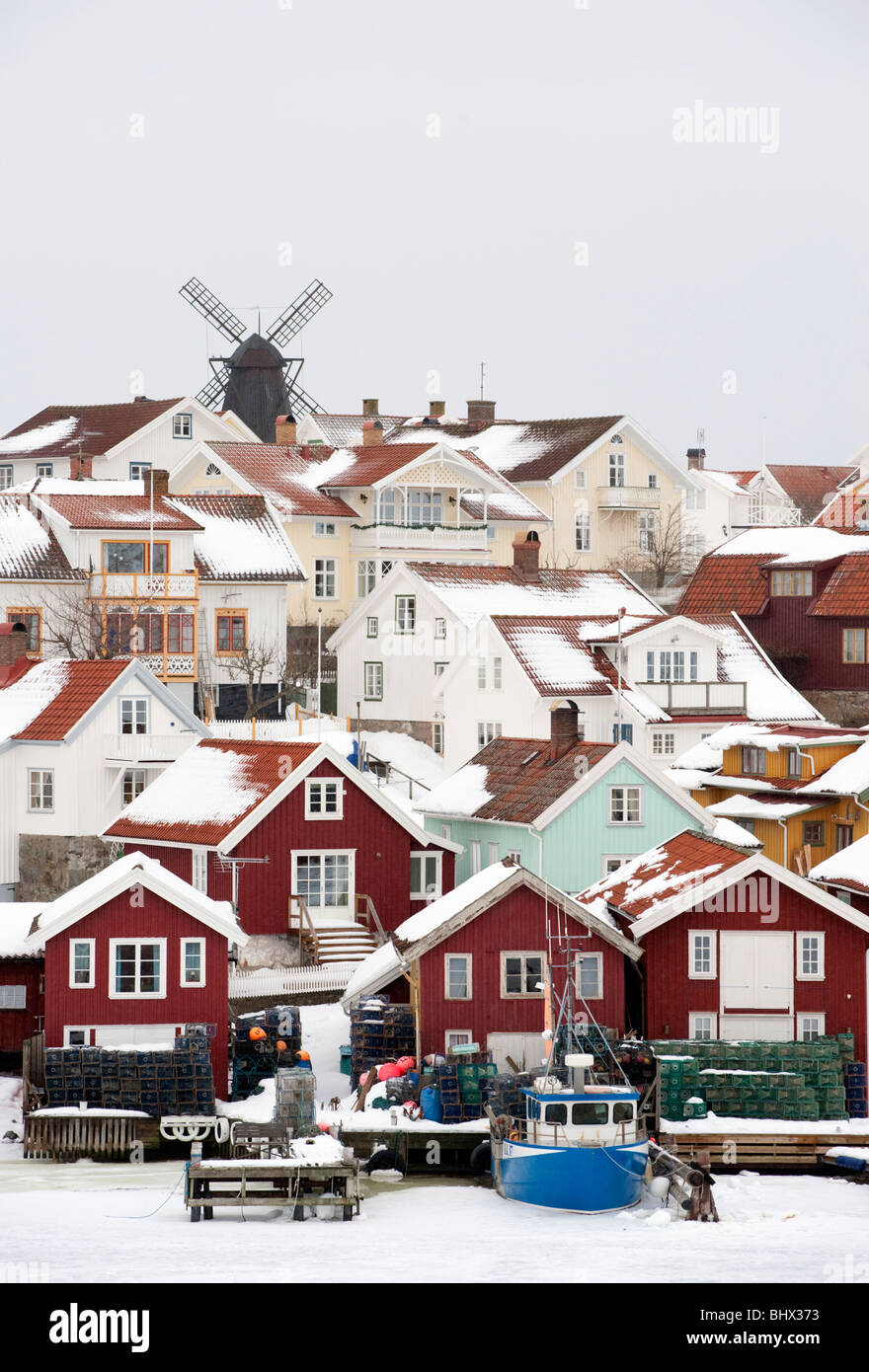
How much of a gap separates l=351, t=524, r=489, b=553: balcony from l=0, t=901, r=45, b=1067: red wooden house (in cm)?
3588

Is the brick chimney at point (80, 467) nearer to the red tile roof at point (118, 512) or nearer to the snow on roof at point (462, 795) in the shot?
the red tile roof at point (118, 512)

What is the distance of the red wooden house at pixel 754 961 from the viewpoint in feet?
146

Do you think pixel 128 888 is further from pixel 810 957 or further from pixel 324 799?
pixel 810 957

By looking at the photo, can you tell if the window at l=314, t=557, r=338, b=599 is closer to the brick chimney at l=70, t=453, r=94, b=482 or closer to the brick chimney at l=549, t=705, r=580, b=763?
the brick chimney at l=70, t=453, r=94, b=482

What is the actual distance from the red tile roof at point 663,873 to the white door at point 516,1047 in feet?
10.0

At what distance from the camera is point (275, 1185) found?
38406 millimetres

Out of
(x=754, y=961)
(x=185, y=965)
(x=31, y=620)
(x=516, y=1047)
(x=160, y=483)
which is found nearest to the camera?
(x=185, y=965)

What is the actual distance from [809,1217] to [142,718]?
984 inches

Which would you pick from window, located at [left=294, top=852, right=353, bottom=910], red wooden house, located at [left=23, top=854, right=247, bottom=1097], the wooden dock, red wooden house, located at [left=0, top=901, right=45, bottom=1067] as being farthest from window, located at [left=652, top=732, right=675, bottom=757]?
the wooden dock

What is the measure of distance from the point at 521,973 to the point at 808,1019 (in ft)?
17.8

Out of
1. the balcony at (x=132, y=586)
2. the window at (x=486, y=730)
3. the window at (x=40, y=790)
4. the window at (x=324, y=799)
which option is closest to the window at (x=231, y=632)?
the balcony at (x=132, y=586)

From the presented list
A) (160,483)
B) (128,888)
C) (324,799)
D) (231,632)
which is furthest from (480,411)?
(128,888)

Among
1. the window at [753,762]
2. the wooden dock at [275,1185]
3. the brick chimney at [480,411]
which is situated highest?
the brick chimney at [480,411]
